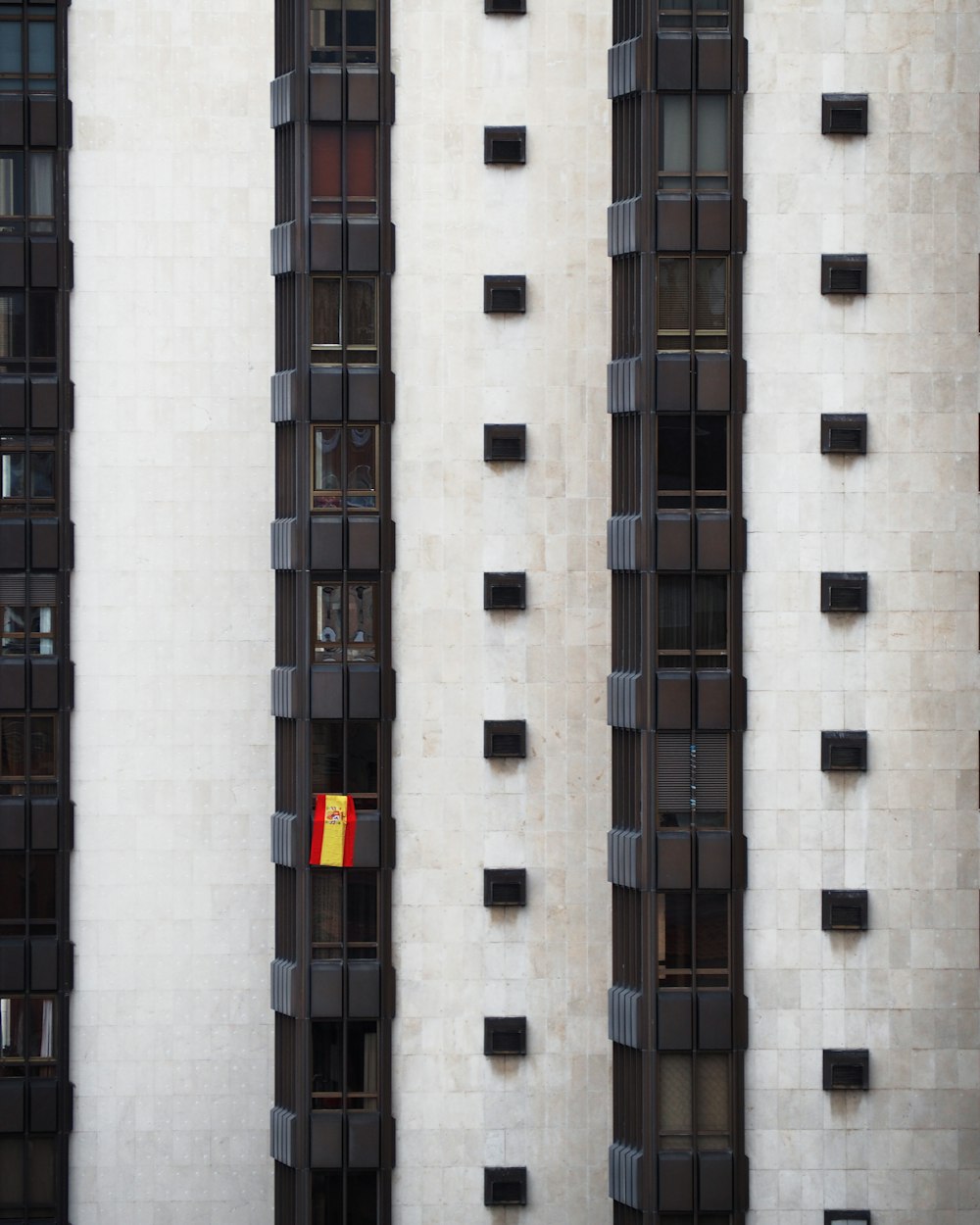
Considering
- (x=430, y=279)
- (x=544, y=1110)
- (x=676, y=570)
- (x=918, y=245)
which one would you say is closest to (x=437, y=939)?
(x=544, y=1110)

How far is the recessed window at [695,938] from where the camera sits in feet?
137

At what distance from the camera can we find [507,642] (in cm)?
4281

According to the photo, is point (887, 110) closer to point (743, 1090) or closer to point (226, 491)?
point (226, 491)

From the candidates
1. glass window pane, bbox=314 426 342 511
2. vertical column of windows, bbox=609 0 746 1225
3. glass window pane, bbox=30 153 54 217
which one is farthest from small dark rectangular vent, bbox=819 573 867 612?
glass window pane, bbox=30 153 54 217

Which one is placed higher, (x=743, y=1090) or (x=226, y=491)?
(x=226, y=491)

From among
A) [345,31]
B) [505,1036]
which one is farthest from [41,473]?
[505,1036]

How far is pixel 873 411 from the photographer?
41656 mm

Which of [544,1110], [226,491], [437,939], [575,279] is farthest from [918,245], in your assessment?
[544,1110]

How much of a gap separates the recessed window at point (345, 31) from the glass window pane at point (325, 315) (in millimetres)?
5951

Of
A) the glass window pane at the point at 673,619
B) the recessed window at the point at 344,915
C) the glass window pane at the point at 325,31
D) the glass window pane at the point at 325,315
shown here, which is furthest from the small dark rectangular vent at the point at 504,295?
the recessed window at the point at 344,915

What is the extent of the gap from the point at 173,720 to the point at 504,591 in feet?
31.9

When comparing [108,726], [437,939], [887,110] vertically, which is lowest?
[437,939]

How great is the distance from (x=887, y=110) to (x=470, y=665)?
1829 centimetres

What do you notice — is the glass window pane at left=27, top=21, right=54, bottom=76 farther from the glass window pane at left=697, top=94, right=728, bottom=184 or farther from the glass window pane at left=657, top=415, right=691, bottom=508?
the glass window pane at left=657, top=415, right=691, bottom=508
